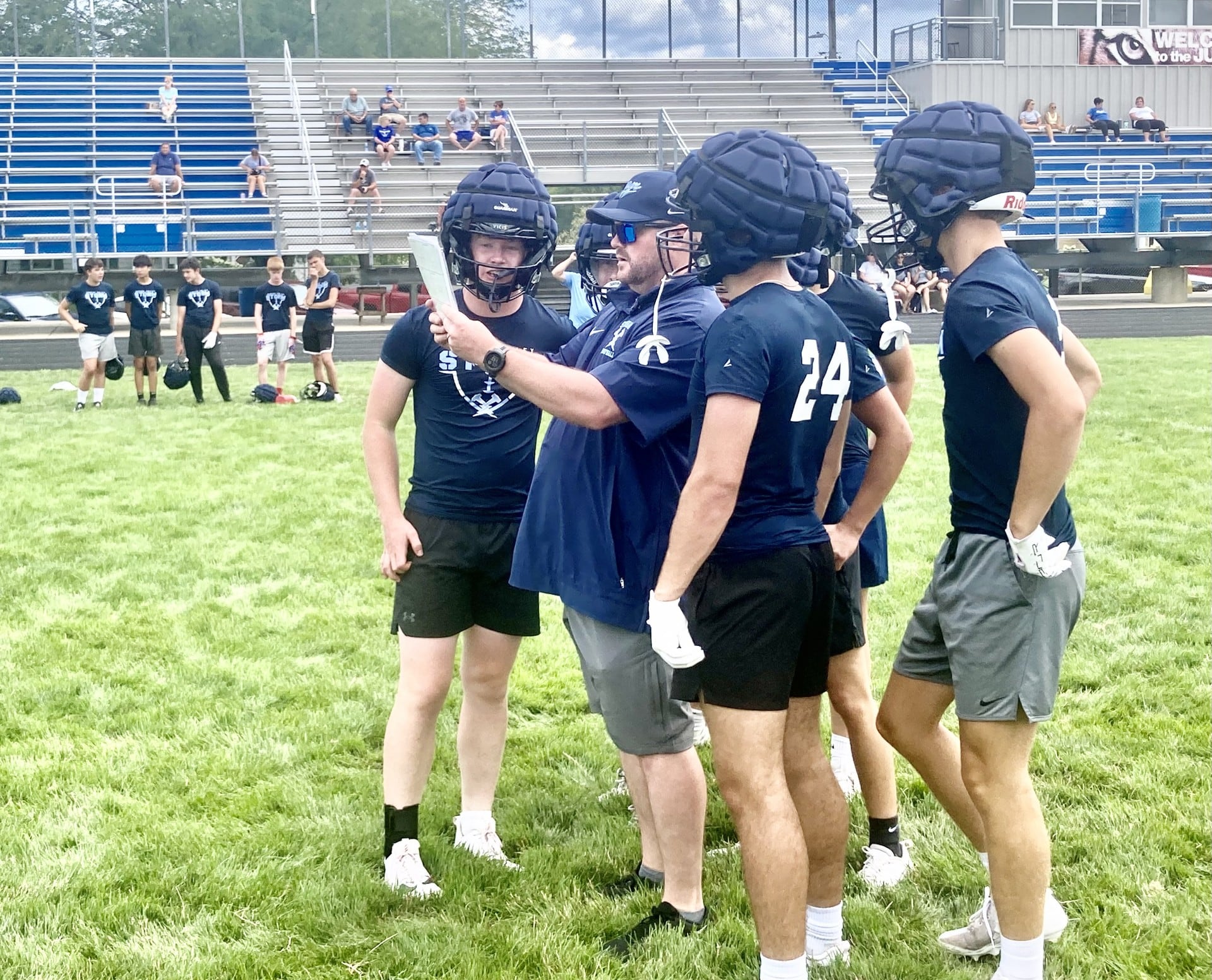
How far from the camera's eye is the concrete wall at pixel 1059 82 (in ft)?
115

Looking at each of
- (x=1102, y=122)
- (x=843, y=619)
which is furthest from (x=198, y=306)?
(x=1102, y=122)

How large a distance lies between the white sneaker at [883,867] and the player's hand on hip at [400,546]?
1.71 meters

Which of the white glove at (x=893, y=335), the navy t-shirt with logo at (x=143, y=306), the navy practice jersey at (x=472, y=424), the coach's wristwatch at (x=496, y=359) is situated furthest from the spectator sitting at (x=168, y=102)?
the coach's wristwatch at (x=496, y=359)

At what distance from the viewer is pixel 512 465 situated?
405 centimetres

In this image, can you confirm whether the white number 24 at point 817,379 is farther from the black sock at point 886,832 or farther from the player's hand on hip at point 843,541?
the black sock at point 886,832

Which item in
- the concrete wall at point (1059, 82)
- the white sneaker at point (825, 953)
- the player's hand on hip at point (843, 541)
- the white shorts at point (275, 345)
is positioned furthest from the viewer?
the concrete wall at point (1059, 82)

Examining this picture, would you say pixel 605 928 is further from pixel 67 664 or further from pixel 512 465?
pixel 67 664

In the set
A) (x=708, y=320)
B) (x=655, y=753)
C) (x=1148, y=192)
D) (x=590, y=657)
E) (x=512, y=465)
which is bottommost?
(x=655, y=753)

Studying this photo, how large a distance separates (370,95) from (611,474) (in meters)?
34.0

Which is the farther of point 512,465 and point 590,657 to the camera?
point 512,465

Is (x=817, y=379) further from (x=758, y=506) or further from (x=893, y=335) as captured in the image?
(x=893, y=335)

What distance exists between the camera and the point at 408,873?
3904 mm

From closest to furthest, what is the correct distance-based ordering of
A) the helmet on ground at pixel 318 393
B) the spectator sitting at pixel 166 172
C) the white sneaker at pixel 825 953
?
1. the white sneaker at pixel 825 953
2. the helmet on ground at pixel 318 393
3. the spectator sitting at pixel 166 172

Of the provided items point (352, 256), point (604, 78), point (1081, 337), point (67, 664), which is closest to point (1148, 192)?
point (1081, 337)
